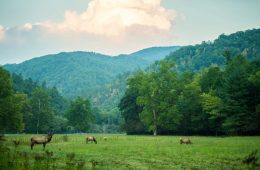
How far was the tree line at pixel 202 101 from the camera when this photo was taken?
75.4m

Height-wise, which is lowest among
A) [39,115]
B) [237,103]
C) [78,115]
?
[39,115]

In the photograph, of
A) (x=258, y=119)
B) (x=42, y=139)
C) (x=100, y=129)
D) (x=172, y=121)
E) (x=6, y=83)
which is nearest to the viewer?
(x=42, y=139)

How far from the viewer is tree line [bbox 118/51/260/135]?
75438mm

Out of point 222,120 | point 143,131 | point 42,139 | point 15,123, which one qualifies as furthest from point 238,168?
point 143,131

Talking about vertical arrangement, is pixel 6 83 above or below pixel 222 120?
above

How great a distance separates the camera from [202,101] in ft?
288

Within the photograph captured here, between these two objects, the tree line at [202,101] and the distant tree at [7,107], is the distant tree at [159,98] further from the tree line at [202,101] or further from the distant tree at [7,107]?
the distant tree at [7,107]

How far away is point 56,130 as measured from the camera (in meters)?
146

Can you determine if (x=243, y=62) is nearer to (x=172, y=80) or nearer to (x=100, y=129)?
(x=172, y=80)

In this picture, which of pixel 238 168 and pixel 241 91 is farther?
pixel 241 91

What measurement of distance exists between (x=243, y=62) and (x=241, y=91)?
21.4m

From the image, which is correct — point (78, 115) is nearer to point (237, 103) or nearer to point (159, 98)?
point (159, 98)

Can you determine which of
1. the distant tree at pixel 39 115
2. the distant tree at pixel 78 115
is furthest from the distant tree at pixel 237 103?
the distant tree at pixel 39 115

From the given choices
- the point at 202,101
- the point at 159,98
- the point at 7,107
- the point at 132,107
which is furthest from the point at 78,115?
the point at 202,101
